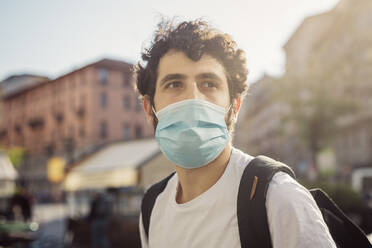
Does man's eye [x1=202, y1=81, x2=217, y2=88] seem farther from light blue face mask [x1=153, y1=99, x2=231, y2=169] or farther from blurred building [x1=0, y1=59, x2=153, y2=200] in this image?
blurred building [x1=0, y1=59, x2=153, y2=200]

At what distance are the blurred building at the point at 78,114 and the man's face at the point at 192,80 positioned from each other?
140ft

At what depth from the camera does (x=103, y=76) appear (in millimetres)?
51219

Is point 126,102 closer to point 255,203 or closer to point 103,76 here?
point 103,76

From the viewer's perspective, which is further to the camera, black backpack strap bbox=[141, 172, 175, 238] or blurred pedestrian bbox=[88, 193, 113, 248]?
blurred pedestrian bbox=[88, 193, 113, 248]

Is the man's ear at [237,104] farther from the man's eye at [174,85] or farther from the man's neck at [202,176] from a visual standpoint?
the man's eye at [174,85]

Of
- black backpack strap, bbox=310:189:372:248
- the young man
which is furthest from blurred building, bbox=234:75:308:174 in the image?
black backpack strap, bbox=310:189:372:248

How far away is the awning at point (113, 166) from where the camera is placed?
990cm

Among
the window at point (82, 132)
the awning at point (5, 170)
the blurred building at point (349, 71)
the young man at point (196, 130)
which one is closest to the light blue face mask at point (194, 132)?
the young man at point (196, 130)

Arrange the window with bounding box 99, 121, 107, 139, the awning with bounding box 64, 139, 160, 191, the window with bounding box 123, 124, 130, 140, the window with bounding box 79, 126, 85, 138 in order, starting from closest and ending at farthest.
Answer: the awning with bounding box 64, 139, 160, 191 < the window with bounding box 99, 121, 107, 139 < the window with bounding box 79, 126, 85, 138 < the window with bounding box 123, 124, 130, 140

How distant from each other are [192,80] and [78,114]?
5086 cm

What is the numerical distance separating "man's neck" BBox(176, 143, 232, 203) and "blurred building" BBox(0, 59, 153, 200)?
4267 cm

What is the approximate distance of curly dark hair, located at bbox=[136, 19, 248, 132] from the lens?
1968 mm

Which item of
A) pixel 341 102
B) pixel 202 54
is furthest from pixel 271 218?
pixel 341 102

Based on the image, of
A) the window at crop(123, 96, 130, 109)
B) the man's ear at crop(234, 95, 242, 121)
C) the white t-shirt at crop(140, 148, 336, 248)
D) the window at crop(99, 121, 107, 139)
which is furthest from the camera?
the window at crop(123, 96, 130, 109)
